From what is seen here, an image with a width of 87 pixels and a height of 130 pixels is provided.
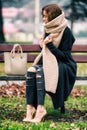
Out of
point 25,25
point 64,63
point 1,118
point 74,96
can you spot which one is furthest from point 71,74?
point 25,25

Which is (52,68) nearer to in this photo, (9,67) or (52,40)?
(52,40)

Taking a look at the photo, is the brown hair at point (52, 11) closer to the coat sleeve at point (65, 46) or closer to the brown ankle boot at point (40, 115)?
the coat sleeve at point (65, 46)

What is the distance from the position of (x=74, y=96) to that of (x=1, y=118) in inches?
99.6

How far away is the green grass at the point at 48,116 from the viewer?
6.25m

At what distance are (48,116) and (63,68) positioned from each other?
24.3 inches

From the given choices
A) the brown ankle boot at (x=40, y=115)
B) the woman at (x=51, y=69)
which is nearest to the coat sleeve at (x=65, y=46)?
the woman at (x=51, y=69)

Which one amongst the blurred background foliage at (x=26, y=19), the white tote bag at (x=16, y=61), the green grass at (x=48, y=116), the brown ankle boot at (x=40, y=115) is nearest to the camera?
the green grass at (x=48, y=116)

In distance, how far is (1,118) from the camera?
22.6 ft

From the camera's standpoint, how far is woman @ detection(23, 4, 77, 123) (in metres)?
6.82

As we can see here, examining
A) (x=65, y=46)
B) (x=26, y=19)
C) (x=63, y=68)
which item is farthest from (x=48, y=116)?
(x=26, y=19)

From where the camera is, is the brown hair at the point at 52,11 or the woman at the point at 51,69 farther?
the brown hair at the point at 52,11

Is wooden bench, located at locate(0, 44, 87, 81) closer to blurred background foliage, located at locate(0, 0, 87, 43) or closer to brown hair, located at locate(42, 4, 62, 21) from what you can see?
brown hair, located at locate(42, 4, 62, 21)

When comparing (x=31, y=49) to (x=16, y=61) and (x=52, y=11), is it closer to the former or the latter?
(x=16, y=61)

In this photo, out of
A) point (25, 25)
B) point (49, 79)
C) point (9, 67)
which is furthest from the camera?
point (25, 25)
